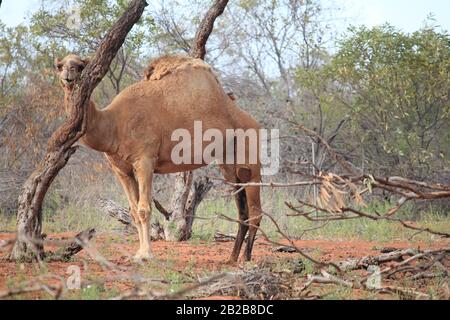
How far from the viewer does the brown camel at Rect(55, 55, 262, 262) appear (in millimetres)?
9234

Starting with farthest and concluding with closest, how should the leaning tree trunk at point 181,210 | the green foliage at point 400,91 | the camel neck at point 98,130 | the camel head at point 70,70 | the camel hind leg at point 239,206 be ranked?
1. the green foliage at point 400,91
2. the leaning tree trunk at point 181,210
3. the camel hind leg at point 239,206
4. the camel neck at point 98,130
5. the camel head at point 70,70

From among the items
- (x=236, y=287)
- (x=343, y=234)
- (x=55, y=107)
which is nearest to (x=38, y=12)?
(x=55, y=107)

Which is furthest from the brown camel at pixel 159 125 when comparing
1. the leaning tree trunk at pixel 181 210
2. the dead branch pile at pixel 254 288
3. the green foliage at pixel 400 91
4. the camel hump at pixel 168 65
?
the green foliage at pixel 400 91

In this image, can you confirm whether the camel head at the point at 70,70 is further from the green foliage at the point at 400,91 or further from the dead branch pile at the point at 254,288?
the green foliage at the point at 400,91

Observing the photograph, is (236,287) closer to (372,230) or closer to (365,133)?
(372,230)

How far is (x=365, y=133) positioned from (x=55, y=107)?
21.2 feet

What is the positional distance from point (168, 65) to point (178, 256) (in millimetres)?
2266

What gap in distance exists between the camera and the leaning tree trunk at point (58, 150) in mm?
8664

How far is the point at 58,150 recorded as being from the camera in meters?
8.77

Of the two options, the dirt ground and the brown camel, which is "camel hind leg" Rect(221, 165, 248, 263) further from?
the dirt ground

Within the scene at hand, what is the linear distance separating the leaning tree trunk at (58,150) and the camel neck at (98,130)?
199 mm

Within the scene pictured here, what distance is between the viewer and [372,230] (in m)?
13.1

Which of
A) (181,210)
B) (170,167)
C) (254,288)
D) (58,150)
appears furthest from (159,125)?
(254,288)

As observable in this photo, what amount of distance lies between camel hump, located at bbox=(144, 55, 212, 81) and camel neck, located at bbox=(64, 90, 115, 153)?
3.17 ft
